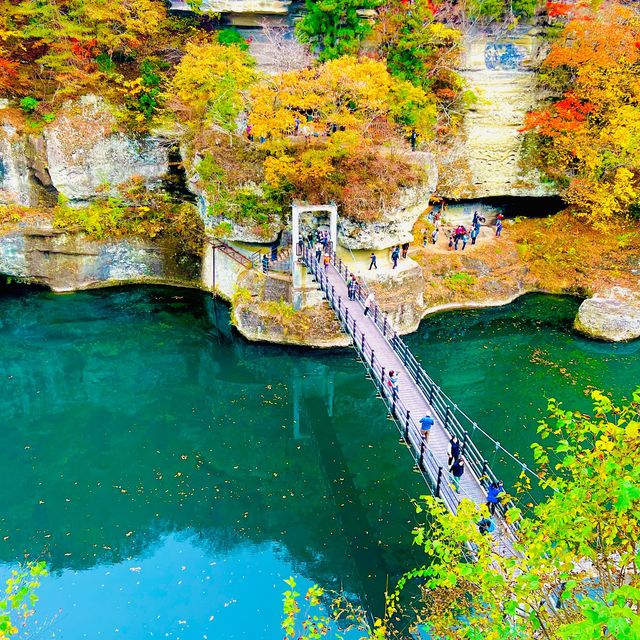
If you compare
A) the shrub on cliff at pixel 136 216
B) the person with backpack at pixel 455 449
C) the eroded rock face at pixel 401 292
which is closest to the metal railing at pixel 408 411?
the person with backpack at pixel 455 449

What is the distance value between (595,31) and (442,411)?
22316mm

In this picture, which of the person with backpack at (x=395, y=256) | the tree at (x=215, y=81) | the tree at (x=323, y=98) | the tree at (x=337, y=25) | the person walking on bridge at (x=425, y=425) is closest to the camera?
the person walking on bridge at (x=425, y=425)

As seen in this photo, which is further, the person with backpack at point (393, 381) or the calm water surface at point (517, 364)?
the calm water surface at point (517, 364)

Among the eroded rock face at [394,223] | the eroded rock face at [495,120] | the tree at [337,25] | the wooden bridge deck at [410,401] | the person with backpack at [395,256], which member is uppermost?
the tree at [337,25]

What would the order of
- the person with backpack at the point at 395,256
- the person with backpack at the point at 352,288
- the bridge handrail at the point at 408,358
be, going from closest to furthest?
the bridge handrail at the point at 408,358, the person with backpack at the point at 352,288, the person with backpack at the point at 395,256

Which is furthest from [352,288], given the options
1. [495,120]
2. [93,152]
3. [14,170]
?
[14,170]

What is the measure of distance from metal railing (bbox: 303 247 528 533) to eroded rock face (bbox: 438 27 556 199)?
1187 cm

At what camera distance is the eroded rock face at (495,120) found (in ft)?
97.5

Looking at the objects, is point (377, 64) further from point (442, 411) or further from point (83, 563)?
point (83, 563)

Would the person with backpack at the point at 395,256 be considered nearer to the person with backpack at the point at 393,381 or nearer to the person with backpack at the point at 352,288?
the person with backpack at the point at 352,288

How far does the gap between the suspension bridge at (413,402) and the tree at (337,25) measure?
9793mm

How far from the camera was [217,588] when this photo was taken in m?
14.4

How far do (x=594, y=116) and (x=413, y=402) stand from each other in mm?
21349

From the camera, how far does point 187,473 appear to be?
59.7ft
